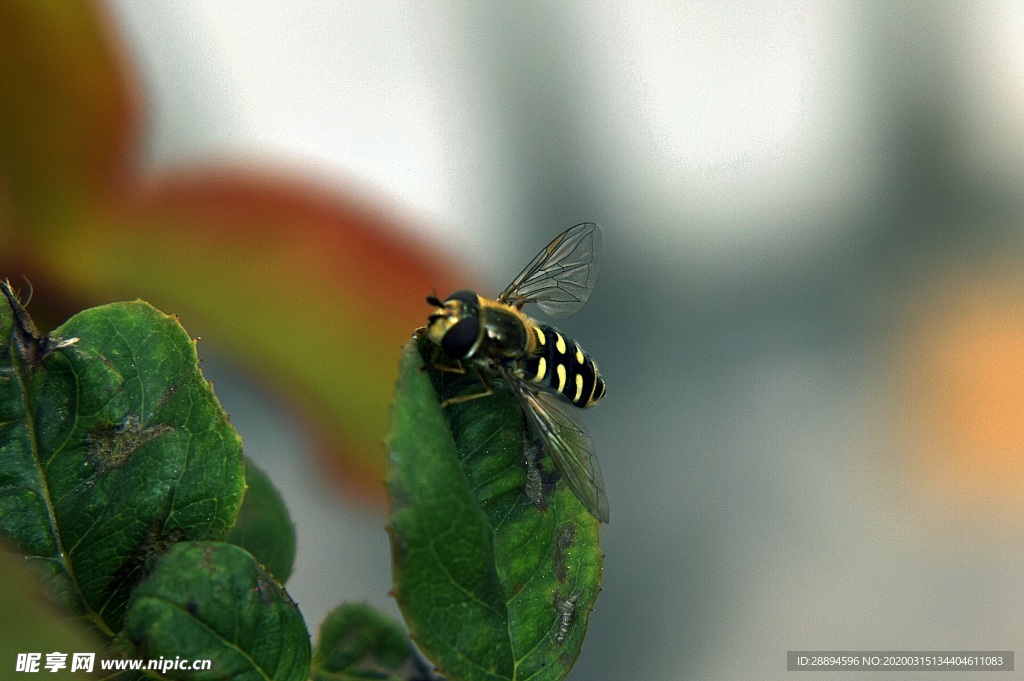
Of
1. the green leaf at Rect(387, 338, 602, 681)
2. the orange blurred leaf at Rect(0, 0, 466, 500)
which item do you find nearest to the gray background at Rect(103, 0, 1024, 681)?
the orange blurred leaf at Rect(0, 0, 466, 500)

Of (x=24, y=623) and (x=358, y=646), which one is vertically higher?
(x=24, y=623)

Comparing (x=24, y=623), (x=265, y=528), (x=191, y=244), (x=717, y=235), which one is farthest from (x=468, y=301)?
(x=717, y=235)

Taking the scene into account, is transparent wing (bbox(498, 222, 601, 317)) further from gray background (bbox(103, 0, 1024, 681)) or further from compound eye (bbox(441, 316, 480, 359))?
gray background (bbox(103, 0, 1024, 681))

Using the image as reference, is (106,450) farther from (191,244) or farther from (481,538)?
(191,244)

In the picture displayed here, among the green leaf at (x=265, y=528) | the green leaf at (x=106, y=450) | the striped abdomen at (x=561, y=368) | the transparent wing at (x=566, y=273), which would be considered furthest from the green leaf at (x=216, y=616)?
the transparent wing at (x=566, y=273)

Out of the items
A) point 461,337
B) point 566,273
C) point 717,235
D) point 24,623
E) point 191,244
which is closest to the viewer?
point 24,623

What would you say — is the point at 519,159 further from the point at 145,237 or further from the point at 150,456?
the point at 150,456
